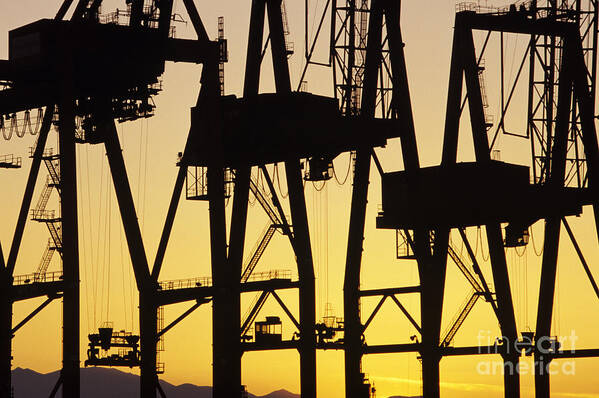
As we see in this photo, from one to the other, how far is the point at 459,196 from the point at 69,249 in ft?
52.5

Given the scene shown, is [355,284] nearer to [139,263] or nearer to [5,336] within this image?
[139,263]

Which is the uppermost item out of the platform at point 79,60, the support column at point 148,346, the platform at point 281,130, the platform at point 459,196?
the platform at point 79,60

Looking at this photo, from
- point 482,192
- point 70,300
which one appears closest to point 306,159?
point 482,192

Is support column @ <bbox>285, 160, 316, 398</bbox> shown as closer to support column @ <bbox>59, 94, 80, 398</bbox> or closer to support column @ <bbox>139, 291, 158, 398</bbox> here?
support column @ <bbox>139, 291, 158, 398</bbox>

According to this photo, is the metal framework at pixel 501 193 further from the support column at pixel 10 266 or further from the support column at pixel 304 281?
the support column at pixel 10 266

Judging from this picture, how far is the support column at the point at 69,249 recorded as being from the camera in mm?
50438

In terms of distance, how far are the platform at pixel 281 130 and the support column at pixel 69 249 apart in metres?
5.34

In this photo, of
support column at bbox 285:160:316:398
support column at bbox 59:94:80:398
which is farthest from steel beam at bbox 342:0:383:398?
support column at bbox 59:94:80:398

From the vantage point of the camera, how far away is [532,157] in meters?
59.2

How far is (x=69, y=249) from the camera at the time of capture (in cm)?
5072

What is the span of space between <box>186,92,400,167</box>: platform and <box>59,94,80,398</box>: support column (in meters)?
5.34

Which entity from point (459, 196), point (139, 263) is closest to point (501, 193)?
point (459, 196)

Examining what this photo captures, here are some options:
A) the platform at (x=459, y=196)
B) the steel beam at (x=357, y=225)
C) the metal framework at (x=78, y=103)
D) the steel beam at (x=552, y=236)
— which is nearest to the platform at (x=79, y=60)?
the metal framework at (x=78, y=103)

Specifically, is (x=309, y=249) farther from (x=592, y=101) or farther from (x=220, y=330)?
(x=592, y=101)
